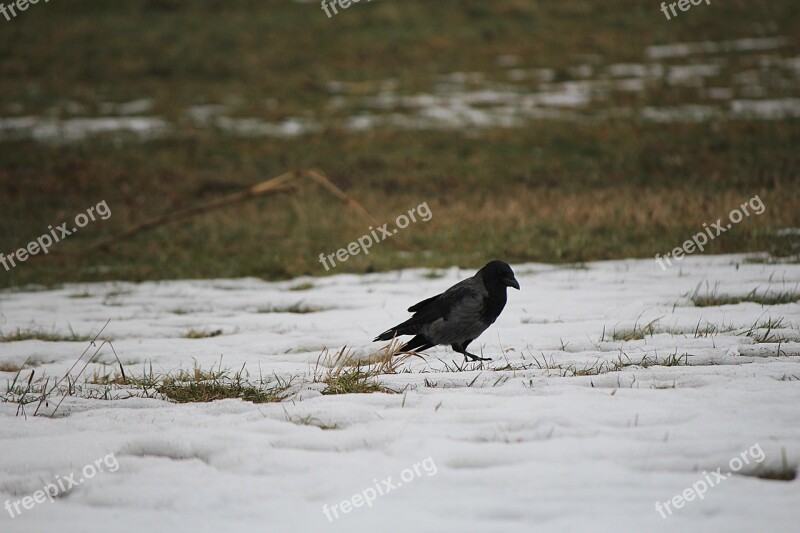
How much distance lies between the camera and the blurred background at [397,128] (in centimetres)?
1071

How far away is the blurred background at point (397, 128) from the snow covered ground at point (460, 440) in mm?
4132

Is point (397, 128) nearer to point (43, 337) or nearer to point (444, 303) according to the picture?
point (43, 337)

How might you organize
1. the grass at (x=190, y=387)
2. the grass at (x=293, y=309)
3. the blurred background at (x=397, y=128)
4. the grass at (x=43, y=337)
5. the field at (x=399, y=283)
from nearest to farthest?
the field at (x=399, y=283) → the grass at (x=190, y=387) → the grass at (x=43, y=337) → the grass at (x=293, y=309) → the blurred background at (x=397, y=128)

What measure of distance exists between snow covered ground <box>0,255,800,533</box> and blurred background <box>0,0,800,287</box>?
413 centimetres

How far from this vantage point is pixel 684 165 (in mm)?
14750

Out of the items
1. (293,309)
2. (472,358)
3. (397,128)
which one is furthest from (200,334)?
(397,128)

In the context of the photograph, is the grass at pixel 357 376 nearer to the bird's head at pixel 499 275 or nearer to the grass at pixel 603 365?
→ the grass at pixel 603 365

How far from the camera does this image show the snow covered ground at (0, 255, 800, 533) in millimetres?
2824

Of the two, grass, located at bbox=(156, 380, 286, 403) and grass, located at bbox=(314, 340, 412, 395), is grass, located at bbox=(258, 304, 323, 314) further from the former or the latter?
grass, located at bbox=(156, 380, 286, 403)

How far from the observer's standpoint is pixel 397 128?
2003cm

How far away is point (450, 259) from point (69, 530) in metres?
7.13

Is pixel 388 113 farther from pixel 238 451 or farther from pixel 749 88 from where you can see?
pixel 238 451

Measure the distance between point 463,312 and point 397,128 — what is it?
609 inches

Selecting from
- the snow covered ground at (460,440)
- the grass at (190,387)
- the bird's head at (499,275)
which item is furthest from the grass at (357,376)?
the bird's head at (499,275)
